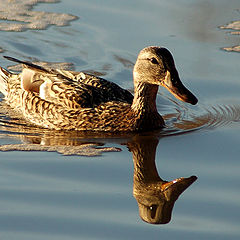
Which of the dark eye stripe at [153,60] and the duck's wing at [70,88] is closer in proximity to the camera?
the dark eye stripe at [153,60]

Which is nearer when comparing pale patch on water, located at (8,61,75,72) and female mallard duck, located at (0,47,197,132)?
female mallard duck, located at (0,47,197,132)

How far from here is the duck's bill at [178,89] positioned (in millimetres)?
8578

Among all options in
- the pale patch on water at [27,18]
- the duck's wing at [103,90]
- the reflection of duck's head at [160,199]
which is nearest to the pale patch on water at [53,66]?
the pale patch on water at [27,18]

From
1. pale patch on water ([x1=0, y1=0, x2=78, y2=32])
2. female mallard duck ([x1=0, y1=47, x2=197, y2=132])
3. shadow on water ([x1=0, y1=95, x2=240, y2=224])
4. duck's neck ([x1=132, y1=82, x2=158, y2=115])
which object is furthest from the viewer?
pale patch on water ([x1=0, y1=0, x2=78, y2=32])

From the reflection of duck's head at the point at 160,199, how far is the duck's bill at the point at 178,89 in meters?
1.38

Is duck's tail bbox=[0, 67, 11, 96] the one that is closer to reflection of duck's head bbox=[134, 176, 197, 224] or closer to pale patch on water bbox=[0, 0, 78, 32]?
pale patch on water bbox=[0, 0, 78, 32]

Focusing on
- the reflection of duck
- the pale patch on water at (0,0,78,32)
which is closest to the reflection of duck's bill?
the reflection of duck

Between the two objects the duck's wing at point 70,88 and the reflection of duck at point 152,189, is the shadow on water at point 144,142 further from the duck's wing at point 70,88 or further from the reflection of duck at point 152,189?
the duck's wing at point 70,88

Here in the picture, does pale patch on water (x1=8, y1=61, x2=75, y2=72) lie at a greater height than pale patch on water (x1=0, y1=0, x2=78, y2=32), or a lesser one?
lesser

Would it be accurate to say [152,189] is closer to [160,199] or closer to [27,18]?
[160,199]

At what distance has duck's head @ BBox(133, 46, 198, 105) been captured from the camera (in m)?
8.63

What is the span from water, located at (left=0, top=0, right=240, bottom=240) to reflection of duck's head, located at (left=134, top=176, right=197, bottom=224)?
0.10 ft

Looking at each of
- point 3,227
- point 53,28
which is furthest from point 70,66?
point 3,227

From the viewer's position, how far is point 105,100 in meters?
9.24
